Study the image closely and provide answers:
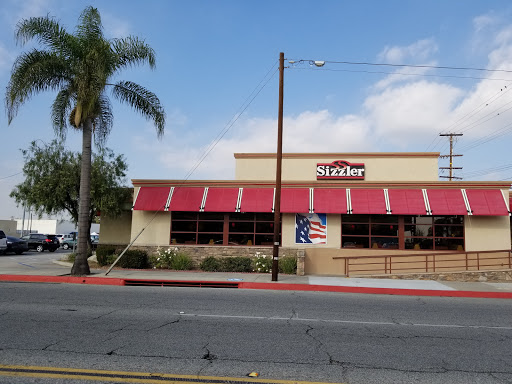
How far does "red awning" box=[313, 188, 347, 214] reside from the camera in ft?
62.7

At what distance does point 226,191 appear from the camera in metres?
20.4

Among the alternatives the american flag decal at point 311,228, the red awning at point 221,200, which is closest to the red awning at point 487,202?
the american flag decal at point 311,228

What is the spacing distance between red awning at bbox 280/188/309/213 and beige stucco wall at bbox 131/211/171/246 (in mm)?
5788

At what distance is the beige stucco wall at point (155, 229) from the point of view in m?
20.5

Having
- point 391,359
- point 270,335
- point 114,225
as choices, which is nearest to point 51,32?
point 114,225

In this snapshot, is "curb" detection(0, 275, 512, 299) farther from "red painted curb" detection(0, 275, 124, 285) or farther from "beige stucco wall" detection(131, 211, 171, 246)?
"beige stucco wall" detection(131, 211, 171, 246)

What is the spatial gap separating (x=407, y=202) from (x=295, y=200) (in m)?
5.03

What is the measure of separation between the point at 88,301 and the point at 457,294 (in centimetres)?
1104

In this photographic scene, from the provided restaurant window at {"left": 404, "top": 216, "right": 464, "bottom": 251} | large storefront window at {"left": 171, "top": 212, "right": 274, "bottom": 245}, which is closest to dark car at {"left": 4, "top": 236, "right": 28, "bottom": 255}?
large storefront window at {"left": 171, "top": 212, "right": 274, "bottom": 245}

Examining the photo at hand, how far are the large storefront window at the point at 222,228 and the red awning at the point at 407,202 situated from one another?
18.8 ft

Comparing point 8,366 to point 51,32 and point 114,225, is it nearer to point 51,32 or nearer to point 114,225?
point 51,32

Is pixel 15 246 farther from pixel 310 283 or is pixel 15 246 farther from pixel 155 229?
pixel 310 283

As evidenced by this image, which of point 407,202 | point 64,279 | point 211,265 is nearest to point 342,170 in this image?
point 407,202

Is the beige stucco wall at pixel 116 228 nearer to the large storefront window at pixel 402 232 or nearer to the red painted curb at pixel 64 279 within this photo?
the red painted curb at pixel 64 279
